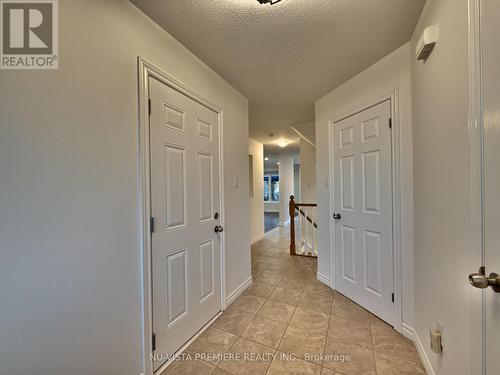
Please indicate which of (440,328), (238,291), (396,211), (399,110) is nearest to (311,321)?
(238,291)

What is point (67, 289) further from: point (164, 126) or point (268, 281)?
point (268, 281)

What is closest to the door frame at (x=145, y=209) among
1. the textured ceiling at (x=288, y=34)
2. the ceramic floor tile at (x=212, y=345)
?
the ceramic floor tile at (x=212, y=345)

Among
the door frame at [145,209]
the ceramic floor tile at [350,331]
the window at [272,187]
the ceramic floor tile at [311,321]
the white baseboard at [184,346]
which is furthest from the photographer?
the window at [272,187]

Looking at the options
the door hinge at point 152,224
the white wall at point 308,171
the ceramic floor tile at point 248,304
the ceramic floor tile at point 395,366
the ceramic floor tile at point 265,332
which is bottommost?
the ceramic floor tile at point 248,304

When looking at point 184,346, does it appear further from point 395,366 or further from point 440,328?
point 440,328

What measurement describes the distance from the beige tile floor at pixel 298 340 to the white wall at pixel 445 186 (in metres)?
0.30

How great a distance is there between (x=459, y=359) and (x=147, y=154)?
1965 millimetres

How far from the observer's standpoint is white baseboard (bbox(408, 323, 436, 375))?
132 cm

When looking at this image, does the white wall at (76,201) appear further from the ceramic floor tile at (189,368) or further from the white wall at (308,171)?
the white wall at (308,171)

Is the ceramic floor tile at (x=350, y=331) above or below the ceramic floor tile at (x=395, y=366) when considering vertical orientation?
below

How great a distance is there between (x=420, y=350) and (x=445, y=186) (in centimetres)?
122

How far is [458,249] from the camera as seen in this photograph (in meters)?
0.99

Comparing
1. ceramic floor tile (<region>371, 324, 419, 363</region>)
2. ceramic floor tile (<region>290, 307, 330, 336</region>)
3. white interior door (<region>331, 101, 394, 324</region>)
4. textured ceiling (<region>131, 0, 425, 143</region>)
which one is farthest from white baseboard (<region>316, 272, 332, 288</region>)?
textured ceiling (<region>131, 0, 425, 143</region>)

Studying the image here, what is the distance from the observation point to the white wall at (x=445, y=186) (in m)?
0.93
